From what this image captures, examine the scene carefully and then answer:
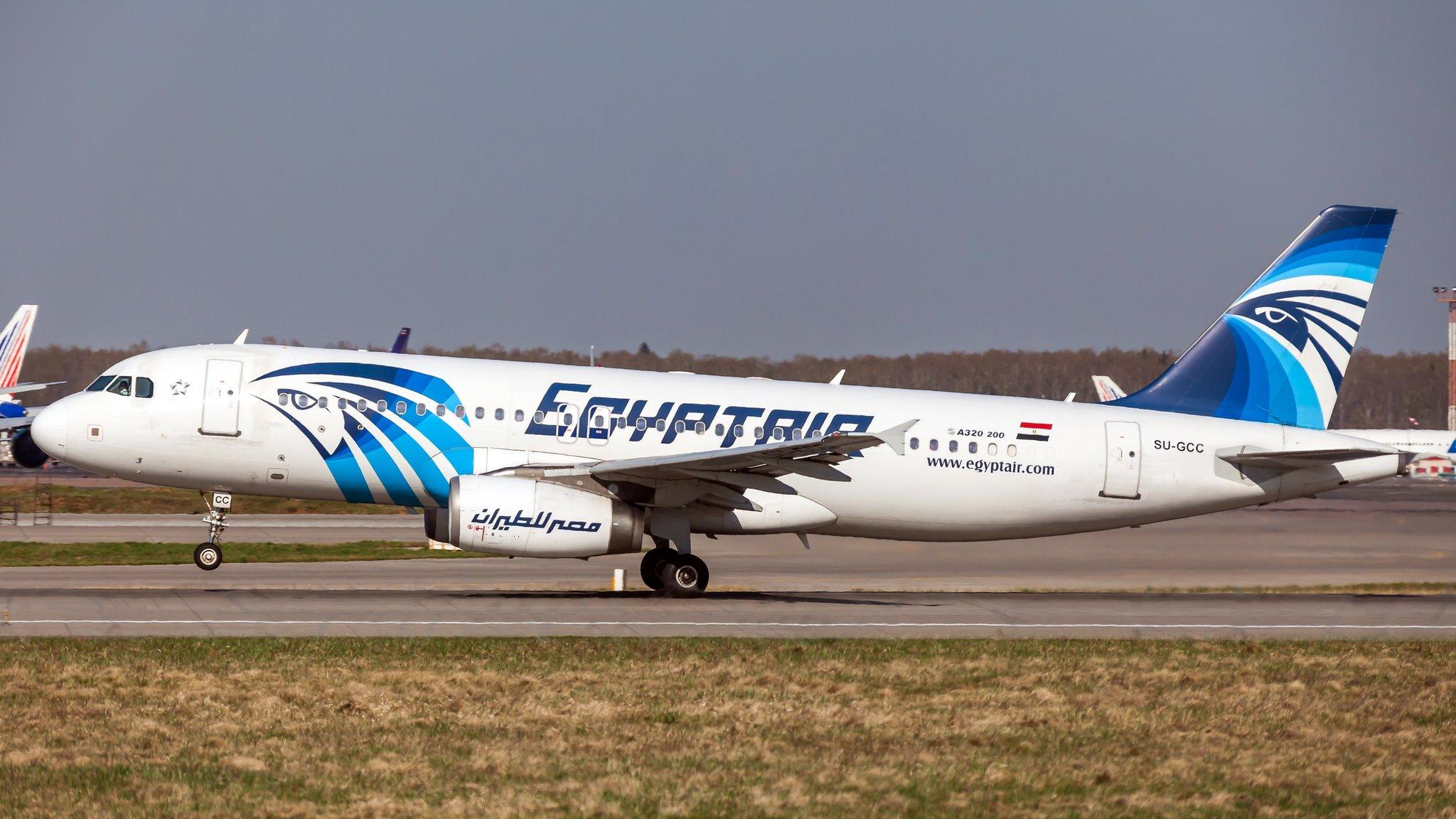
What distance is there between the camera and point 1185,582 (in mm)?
33844

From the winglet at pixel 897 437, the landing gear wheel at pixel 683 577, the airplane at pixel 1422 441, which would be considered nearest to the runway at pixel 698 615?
the landing gear wheel at pixel 683 577

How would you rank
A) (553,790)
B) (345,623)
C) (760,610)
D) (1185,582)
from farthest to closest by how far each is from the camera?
(1185,582) → (760,610) → (345,623) → (553,790)

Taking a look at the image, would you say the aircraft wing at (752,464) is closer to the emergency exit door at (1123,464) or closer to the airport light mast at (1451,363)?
the emergency exit door at (1123,464)

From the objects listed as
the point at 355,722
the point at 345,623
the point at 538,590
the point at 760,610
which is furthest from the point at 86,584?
the point at 355,722

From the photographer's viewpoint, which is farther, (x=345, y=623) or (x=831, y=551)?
(x=831, y=551)

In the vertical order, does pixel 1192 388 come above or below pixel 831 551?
above

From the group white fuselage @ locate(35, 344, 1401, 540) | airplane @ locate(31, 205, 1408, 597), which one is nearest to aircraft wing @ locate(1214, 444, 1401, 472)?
airplane @ locate(31, 205, 1408, 597)

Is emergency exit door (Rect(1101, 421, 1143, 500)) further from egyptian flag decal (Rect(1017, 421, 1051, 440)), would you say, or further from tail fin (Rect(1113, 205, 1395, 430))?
tail fin (Rect(1113, 205, 1395, 430))

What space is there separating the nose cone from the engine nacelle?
664 cm

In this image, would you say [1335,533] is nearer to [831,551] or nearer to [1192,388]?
[831,551]

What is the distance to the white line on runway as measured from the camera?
20.0 m

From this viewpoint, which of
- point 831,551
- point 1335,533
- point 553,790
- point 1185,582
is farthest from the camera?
point 1335,533

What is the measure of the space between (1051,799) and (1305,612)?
50.2 ft

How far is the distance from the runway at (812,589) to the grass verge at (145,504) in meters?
5.31
